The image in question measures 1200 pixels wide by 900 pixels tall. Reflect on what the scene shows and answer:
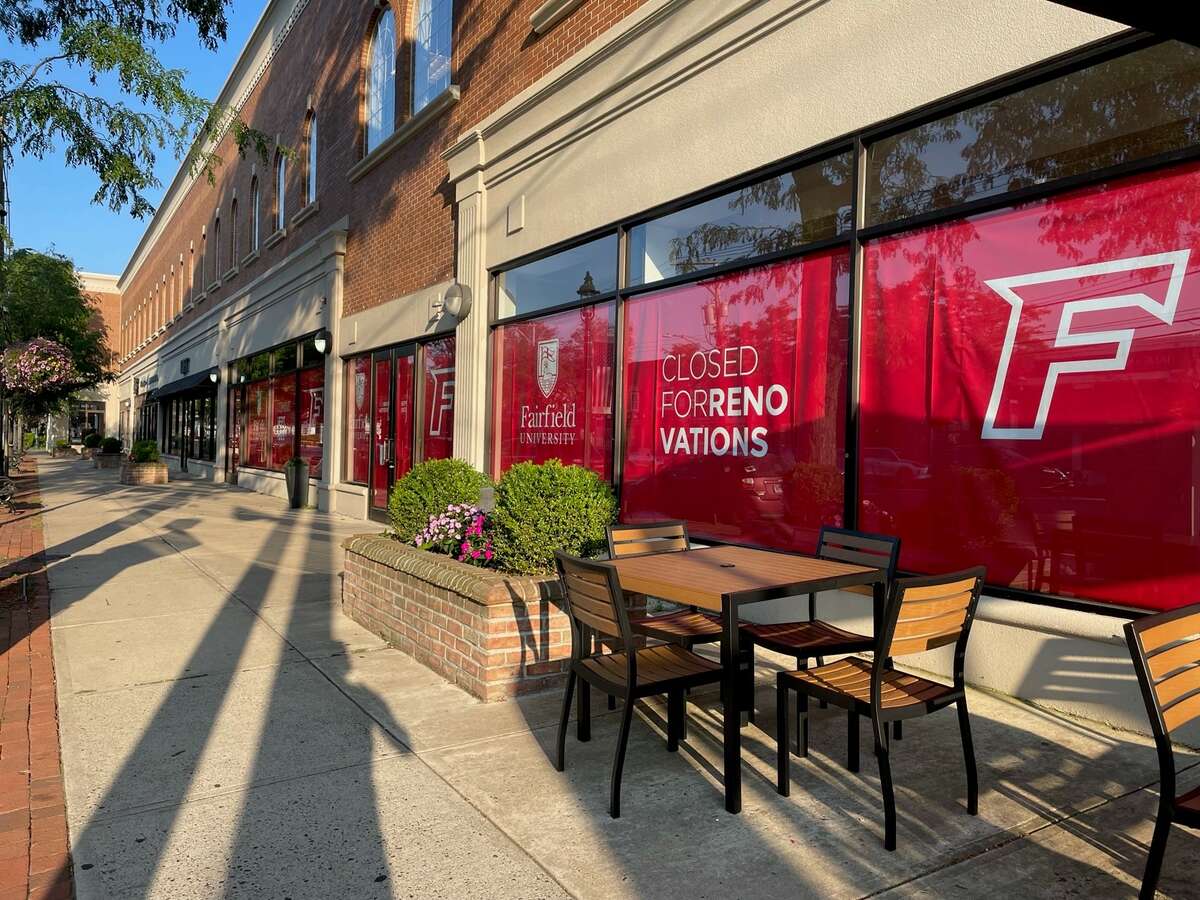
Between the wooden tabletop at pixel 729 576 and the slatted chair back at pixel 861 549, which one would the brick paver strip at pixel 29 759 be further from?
the slatted chair back at pixel 861 549

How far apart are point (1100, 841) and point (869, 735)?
1190 mm

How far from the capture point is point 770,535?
645 cm

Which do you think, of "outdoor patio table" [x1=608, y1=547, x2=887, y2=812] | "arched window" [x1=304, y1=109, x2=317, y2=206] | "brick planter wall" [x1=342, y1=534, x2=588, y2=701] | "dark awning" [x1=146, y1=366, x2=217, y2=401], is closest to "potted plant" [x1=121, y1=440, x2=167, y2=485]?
"dark awning" [x1=146, y1=366, x2=217, y2=401]

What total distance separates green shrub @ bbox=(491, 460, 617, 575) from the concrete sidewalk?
957 mm

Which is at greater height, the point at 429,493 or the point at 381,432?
the point at 381,432

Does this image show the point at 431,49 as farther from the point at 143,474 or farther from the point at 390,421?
the point at 143,474

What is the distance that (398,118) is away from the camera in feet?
43.9

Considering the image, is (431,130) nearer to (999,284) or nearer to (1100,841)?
(999,284)

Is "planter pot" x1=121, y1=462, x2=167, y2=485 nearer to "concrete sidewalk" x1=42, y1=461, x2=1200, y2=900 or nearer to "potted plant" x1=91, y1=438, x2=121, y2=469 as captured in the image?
"potted plant" x1=91, y1=438, x2=121, y2=469

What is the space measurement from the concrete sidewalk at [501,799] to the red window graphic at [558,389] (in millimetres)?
3646

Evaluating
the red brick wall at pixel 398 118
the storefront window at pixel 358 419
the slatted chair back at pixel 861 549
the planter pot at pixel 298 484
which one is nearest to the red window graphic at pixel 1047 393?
the slatted chair back at pixel 861 549

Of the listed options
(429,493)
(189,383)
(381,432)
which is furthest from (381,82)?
(189,383)

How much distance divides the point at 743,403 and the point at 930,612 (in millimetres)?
3654

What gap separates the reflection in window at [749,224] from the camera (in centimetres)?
611
